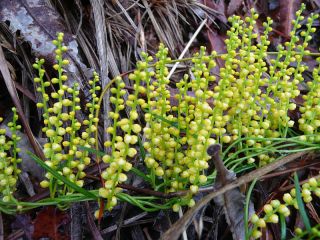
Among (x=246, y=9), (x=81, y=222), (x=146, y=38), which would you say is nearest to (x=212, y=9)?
(x=246, y=9)

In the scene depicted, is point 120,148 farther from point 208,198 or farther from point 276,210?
point 276,210

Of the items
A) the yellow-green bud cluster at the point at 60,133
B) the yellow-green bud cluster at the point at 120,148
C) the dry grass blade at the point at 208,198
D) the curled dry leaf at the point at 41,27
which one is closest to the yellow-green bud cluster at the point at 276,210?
the dry grass blade at the point at 208,198

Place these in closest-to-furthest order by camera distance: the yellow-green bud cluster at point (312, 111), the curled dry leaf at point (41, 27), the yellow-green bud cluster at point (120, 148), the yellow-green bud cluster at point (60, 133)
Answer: the yellow-green bud cluster at point (120, 148), the yellow-green bud cluster at point (60, 133), the yellow-green bud cluster at point (312, 111), the curled dry leaf at point (41, 27)

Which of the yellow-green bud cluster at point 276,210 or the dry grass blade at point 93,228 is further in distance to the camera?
the dry grass blade at point 93,228

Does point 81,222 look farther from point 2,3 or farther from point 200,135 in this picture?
Result: point 2,3

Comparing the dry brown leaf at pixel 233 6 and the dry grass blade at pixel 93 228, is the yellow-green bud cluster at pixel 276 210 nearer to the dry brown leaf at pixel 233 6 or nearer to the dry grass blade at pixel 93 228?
the dry grass blade at pixel 93 228

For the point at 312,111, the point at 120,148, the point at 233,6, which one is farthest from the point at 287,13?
the point at 120,148

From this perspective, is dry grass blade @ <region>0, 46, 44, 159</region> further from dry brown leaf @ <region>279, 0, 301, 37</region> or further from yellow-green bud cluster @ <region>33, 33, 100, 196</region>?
dry brown leaf @ <region>279, 0, 301, 37</region>

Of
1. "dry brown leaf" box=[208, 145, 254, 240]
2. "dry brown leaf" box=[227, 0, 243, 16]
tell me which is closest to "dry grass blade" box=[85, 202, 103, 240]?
"dry brown leaf" box=[208, 145, 254, 240]
